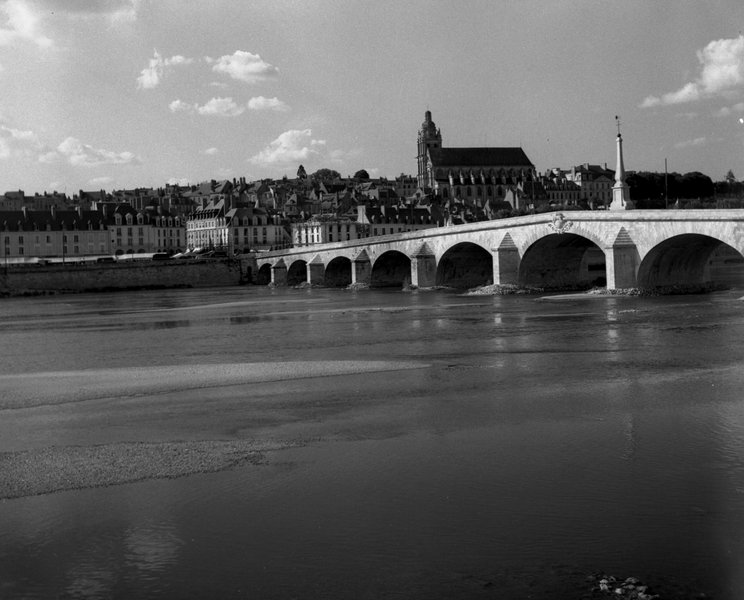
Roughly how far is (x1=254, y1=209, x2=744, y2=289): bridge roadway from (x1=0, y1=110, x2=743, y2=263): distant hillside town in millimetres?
11981

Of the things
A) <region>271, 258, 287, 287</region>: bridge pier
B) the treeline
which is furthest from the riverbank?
the treeline

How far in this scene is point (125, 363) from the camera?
2220cm

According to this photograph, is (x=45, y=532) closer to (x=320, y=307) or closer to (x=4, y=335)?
(x=4, y=335)

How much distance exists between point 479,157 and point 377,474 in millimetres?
166753

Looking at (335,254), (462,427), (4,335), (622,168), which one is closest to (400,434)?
(462,427)

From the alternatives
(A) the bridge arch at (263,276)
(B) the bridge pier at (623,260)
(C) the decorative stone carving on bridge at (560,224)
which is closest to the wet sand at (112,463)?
(B) the bridge pier at (623,260)

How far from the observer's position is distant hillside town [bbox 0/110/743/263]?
103m

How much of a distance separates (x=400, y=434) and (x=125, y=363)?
11370mm

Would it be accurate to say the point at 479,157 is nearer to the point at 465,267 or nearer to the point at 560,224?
the point at 465,267

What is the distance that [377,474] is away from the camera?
1076cm

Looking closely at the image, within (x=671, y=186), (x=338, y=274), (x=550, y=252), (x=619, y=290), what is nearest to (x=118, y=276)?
(x=338, y=274)

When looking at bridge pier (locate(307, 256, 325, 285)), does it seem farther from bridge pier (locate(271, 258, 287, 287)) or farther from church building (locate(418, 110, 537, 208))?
church building (locate(418, 110, 537, 208))

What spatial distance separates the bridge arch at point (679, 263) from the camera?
36969 millimetres

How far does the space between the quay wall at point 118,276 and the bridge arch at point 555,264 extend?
138 feet
